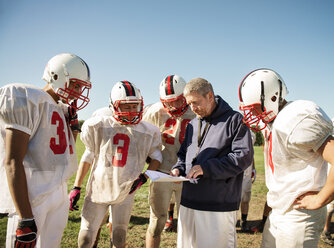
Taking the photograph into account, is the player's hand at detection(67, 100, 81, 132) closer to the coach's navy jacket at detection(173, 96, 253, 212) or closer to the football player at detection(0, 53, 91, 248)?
the football player at detection(0, 53, 91, 248)

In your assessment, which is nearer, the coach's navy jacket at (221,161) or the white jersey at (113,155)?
the coach's navy jacket at (221,161)

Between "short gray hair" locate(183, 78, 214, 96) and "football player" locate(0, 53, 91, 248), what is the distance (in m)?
1.23

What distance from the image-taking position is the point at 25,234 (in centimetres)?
189

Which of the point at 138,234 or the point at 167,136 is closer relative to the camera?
the point at 167,136

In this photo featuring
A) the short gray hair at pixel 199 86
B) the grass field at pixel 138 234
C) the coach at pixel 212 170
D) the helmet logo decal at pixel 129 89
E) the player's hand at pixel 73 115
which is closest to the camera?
the coach at pixel 212 170

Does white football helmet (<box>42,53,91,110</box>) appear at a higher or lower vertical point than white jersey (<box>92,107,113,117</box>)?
higher

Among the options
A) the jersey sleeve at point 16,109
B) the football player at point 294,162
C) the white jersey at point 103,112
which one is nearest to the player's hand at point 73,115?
the jersey sleeve at point 16,109

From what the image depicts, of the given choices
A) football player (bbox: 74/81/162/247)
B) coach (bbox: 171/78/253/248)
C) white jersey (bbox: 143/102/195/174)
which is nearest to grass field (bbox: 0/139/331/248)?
football player (bbox: 74/81/162/247)

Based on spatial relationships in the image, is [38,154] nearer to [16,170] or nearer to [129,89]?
[16,170]

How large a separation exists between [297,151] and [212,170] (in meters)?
0.79

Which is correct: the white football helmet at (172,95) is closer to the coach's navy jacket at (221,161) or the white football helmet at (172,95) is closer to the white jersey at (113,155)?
the white jersey at (113,155)

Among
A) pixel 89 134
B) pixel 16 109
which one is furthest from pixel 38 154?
pixel 89 134

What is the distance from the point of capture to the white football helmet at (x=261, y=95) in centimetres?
235

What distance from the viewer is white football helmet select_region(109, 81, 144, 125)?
3201mm
